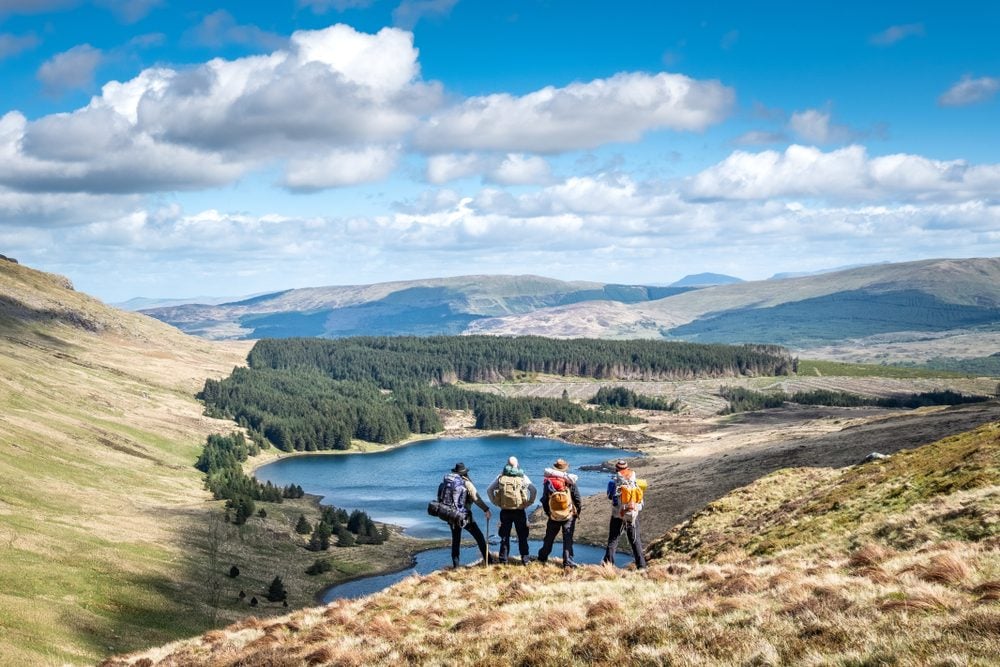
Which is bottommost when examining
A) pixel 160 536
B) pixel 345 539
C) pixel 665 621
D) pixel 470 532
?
pixel 345 539

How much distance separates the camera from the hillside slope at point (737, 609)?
16.6 metres

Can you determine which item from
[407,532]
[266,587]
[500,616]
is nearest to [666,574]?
[500,616]

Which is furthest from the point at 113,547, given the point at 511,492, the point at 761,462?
the point at 761,462

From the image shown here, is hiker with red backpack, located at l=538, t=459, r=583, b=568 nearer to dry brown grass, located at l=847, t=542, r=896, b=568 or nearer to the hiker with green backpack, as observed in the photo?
the hiker with green backpack

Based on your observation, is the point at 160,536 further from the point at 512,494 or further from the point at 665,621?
the point at 665,621

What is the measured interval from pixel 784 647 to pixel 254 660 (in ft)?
56.5

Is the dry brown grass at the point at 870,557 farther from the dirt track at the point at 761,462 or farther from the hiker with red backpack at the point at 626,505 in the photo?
the dirt track at the point at 761,462

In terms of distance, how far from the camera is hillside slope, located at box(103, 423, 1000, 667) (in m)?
16.6

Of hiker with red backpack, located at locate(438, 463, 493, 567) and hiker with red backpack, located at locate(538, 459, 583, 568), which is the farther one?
hiker with red backpack, located at locate(438, 463, 493, 567)

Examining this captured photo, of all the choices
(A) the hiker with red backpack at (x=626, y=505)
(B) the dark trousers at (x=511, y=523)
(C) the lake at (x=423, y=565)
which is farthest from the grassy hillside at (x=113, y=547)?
(A) the hiker with red backpack at (x=626, y=505)

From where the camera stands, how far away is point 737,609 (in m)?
20.3

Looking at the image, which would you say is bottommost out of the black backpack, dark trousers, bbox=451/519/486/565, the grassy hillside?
the grassy hillside

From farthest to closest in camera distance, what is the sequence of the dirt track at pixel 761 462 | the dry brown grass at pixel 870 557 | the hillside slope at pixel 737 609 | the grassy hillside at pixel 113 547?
1. the dirt track at pixel 761 462
2. the grassy hillside at pixel 113 547
3. the dry brown grass at pixel 870 557
4. the hillside slope at pixel 737 609

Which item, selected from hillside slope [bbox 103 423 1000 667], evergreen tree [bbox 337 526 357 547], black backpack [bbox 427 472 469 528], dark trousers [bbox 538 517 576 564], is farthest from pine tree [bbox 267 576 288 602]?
dark trousers [bbox 538 517 576 564]
